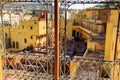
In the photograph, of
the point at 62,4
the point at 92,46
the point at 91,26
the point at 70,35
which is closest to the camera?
the point at 62,4

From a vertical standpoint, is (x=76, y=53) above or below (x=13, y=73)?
below

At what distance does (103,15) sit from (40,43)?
16.1 feet

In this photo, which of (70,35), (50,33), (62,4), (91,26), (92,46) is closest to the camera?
(62,4)

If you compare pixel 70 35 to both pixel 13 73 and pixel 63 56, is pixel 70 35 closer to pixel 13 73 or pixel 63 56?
pixel 13 73

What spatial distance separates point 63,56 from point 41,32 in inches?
359

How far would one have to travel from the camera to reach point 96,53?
10.6 metres

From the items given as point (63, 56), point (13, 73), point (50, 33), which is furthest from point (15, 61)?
point (63, 56)

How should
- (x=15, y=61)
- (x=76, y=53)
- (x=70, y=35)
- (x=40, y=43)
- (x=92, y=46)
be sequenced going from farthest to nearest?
(x=70, y=35)
(x=40, y=43)
(x=76, y=53)
(x=92, y=46)
(x=15, y=61)

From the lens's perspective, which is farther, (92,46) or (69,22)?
(69,22)

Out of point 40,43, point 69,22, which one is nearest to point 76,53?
point 40,43

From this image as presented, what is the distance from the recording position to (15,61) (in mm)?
10047

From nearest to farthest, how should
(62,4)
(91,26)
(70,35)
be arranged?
(62,4) < (91,26) < (70,35)

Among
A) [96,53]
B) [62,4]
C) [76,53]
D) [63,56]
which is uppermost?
[62,4]

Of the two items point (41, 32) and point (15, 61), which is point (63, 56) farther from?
point (41, 32)
